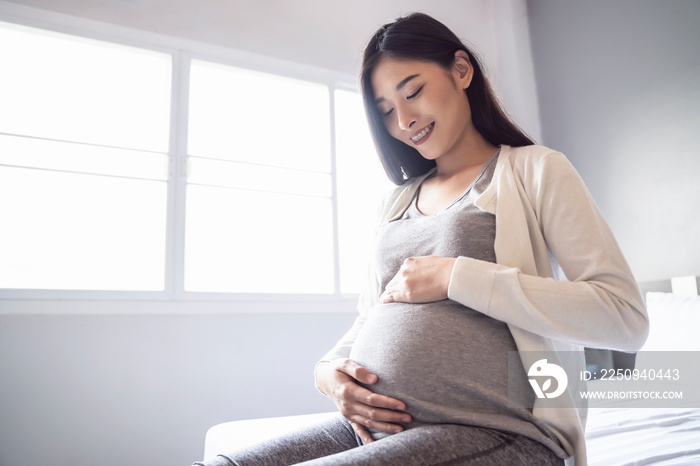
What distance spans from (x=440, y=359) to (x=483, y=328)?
0.29 feet

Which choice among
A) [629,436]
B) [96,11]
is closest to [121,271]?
[96,11]

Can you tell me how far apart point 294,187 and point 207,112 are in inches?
23.9

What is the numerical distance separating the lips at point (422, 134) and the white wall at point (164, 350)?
1608mm

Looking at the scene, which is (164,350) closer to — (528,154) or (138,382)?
(138,382)

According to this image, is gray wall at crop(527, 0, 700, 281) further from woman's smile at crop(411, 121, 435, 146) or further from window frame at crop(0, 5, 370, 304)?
woman's smile at crop(411, 121, 435, 146)

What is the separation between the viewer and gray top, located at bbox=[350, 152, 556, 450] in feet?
2.35

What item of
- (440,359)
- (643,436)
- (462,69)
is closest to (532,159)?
(462,69)

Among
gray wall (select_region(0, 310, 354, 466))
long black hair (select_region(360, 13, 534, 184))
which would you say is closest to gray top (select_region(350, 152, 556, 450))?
long black hair (select_region(360, 13, 534, 184))

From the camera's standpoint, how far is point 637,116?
2637mm

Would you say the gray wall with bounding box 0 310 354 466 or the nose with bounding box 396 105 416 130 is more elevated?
the nose with bounding box 396 105 416 130

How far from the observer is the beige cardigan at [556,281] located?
740 mm

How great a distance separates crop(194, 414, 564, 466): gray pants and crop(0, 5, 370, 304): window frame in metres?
1.66

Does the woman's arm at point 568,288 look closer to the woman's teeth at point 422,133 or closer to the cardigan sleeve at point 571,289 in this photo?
the cardigan sleeve at point 571,289

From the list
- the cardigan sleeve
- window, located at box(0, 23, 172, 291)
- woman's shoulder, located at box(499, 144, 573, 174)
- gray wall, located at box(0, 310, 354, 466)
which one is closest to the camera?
the cardigan sleeve
